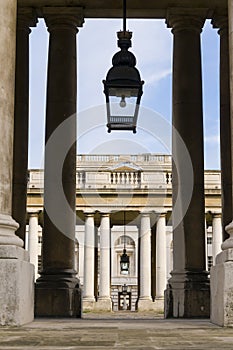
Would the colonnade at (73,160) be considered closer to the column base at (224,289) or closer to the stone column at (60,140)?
the stone column at (60,140)

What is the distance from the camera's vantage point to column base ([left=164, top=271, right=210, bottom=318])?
4183 inches

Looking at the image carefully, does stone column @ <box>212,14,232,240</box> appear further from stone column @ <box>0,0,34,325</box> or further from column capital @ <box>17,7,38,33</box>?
stone column @ <box>0,0,34,325</box>

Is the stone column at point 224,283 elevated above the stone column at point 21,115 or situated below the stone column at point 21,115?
below

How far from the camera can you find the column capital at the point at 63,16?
116812mm

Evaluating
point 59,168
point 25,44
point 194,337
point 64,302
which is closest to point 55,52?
point 25,44

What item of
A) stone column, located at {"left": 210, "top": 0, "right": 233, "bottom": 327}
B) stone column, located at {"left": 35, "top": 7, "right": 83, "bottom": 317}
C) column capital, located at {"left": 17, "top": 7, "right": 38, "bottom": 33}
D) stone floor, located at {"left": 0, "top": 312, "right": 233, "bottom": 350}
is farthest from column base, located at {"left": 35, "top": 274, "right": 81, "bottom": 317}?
column capital, located at {"left": 17, "top": 7, "right": 38, "bottom": 33}

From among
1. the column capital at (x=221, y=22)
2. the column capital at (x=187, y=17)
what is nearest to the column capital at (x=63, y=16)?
the column capital at (x=187, y=17)

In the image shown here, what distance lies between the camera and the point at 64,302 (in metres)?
107

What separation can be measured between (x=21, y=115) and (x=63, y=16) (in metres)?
16.8

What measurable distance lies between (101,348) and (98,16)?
267 feet

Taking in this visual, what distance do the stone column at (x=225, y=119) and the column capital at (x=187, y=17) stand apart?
270 centimetres

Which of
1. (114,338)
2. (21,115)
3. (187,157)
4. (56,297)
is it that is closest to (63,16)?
(21,115)

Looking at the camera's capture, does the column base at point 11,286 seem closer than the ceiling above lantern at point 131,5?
Yes

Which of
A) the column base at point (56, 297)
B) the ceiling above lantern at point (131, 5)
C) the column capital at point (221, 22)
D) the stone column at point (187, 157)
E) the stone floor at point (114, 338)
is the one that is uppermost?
the ceiling above lantern at point (131, 5)
